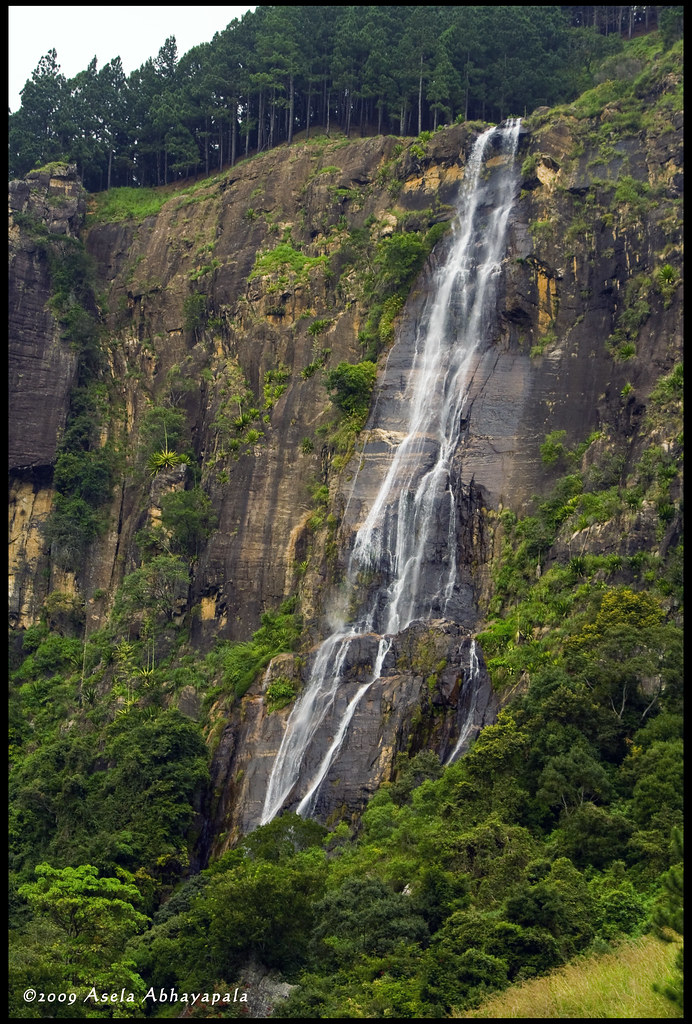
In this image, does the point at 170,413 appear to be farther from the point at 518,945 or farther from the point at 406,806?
the point at 518,945

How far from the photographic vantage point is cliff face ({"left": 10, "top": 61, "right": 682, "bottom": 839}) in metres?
44.3

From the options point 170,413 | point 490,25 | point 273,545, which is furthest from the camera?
point 490,25

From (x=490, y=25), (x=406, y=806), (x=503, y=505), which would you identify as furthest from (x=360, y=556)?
(x=490, y=25)

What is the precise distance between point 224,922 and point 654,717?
1280cm

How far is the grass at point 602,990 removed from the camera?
24.0m

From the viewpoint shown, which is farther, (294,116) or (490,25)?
(294,116)

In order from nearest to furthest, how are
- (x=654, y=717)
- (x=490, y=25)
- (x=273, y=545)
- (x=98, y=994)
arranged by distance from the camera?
1. (x=98, y=994)
2. (x=654, y=717)
3. (x=273, y=545)
4. (x=490, y=25)

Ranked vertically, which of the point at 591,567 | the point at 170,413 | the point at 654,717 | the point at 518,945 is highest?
the point at 170,413

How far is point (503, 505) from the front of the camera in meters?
48.3

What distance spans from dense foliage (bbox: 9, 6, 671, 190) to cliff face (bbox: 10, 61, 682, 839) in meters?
5.65

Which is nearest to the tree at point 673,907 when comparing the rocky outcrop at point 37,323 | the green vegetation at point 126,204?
the rocky outcrop at point 37,323

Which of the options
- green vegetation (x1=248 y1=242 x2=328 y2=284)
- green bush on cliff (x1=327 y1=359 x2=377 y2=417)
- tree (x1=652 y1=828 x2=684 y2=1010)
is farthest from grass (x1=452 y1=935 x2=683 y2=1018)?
green vegetation (x1=248 y1=242 x2=328 y2=284)

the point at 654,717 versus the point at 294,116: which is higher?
the point at 294,116

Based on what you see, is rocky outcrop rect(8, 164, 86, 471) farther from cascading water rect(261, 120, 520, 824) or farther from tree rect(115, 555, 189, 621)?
cascading water rect(261, 120, 520, 824)
